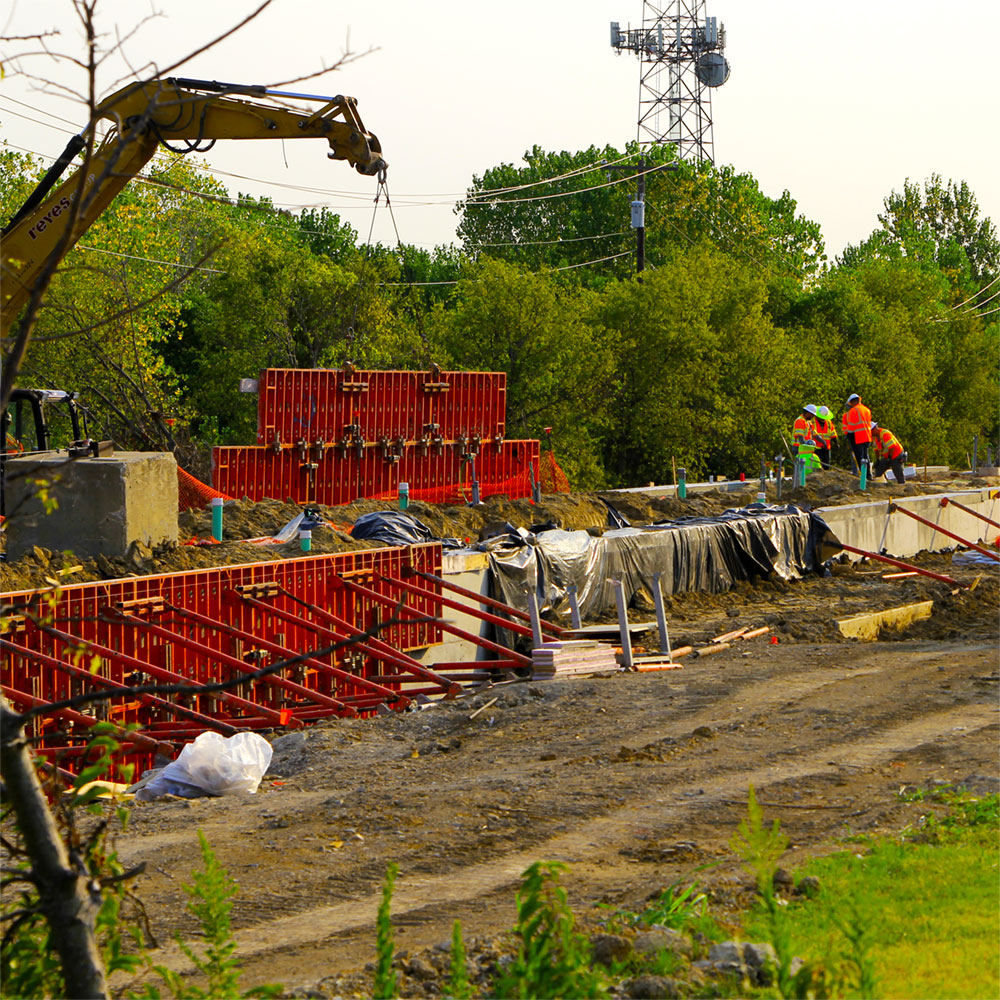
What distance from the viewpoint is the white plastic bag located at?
11648 mm

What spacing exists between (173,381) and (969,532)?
73.0ft

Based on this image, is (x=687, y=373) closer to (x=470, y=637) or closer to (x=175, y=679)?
(x=470, y=637)

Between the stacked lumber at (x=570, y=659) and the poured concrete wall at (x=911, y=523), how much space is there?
12.0 m

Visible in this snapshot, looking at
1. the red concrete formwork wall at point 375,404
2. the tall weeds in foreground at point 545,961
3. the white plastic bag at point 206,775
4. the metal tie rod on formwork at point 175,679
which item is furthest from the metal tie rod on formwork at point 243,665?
the red concrete formwork wall at point 375,404

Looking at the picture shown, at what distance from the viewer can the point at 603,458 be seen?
137 feet

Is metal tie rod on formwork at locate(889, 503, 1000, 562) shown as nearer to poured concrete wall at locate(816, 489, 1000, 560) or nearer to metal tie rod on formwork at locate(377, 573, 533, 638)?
poured concrete wall at locate(816, 489, 1000, 560)

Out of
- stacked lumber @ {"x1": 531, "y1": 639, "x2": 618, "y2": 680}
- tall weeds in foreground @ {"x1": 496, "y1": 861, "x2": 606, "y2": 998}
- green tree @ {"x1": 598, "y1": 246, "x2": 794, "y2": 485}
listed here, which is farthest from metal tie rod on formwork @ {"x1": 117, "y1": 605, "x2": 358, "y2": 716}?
green tree @ {"x1": 598, "y1": 246, "x2": 794, "y2": 485}

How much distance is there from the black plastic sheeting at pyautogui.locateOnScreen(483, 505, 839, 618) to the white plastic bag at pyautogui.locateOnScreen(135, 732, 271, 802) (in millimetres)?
6910

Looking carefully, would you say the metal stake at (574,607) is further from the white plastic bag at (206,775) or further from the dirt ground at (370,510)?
the white plastic bag at (206,775)

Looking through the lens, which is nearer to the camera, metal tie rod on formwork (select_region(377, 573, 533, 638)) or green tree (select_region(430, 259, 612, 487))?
metal tie rod on formwork (select_region(377, 573, 533, 638))

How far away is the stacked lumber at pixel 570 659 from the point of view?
16.2 meters

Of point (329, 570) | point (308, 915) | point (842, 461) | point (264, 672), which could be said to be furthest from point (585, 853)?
point (842, 461)

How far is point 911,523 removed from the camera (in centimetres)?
3147

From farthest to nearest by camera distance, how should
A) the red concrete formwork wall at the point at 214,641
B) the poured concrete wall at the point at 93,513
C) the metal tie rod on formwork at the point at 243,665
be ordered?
1. the poured concrete wall at the point at 93,513
2. the metal tie rod on formwork at the point at 243,665
3. the red concrete formwork wall at the point at 214,641
